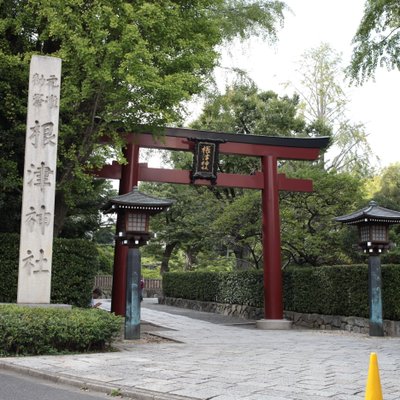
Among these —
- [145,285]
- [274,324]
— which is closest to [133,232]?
[274,324]

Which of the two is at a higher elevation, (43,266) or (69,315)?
(43,266)

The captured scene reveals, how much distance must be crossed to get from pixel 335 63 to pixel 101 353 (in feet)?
75.9

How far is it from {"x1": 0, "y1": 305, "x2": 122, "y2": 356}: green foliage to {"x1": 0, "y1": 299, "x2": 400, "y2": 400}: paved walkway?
1.30ft

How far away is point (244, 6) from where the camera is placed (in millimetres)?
18625

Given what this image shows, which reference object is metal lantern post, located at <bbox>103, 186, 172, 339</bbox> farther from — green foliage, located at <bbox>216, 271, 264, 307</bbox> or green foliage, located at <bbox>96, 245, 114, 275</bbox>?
green foliage, located at <bbox>96, 245, 114, 275</bbox>

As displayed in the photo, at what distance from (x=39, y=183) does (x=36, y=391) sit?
589cm

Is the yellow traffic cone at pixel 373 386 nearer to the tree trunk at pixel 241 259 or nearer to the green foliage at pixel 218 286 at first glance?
the green foliage at pixel 218 286

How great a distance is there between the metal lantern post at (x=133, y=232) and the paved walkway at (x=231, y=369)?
77 centimetres

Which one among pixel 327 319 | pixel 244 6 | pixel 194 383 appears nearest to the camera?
pixel 194 383

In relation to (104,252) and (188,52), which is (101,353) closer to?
(188,52)

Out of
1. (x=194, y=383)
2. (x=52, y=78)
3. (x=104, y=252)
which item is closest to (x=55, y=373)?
(x=194, y=383)

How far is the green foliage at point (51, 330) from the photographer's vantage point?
8688mm

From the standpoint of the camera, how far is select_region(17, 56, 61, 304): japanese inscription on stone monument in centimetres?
1109

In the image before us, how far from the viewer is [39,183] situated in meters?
11.4
